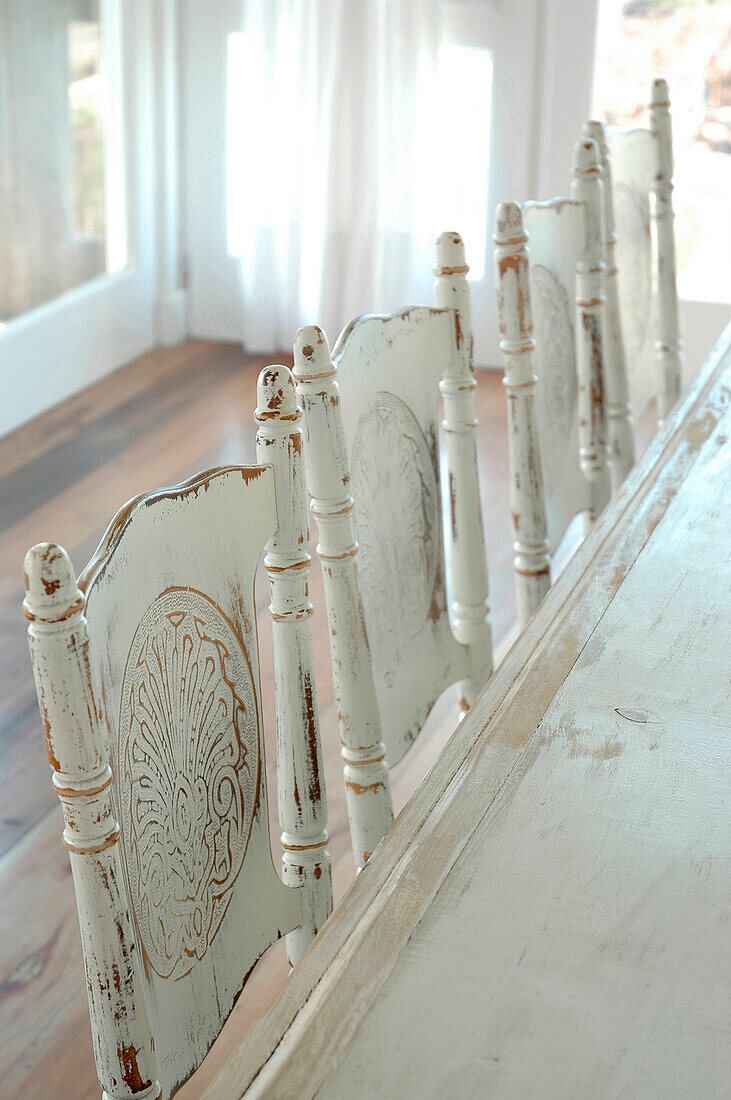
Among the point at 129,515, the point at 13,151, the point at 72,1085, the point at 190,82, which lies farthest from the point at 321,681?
the point at 190,82

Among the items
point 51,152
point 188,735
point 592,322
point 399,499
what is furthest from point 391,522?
point 51,152

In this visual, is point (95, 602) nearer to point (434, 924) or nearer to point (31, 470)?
point (434, 924)

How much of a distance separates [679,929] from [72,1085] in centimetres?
96

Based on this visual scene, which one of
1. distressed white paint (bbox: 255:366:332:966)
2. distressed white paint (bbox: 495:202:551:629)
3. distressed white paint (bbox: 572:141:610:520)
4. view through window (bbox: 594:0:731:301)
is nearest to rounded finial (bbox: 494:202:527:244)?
distressed white paint (bbox: 495:202:551:629)

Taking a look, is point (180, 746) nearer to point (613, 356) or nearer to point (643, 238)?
point (613, 356)

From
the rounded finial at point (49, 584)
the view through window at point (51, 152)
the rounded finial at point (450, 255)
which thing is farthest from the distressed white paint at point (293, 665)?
the view through window at point (51, 152)

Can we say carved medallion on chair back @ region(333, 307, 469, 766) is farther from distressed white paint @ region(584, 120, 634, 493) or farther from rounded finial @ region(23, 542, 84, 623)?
distressed white paint @ region(584, 120, 634, 493)

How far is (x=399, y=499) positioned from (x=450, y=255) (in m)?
0.24

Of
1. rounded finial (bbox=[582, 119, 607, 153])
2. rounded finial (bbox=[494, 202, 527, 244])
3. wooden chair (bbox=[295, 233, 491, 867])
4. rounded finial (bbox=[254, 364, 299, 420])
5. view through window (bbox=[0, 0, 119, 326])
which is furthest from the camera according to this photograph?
view through window (bbox=[0, 0, 119, 326])

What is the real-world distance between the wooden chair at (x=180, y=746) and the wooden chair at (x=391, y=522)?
8 centimetres

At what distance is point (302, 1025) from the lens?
2.05 feet

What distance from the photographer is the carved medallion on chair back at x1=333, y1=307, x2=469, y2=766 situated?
1067 millimetres

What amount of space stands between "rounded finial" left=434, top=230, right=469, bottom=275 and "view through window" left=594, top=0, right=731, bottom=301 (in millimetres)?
2184

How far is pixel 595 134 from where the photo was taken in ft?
5.34
